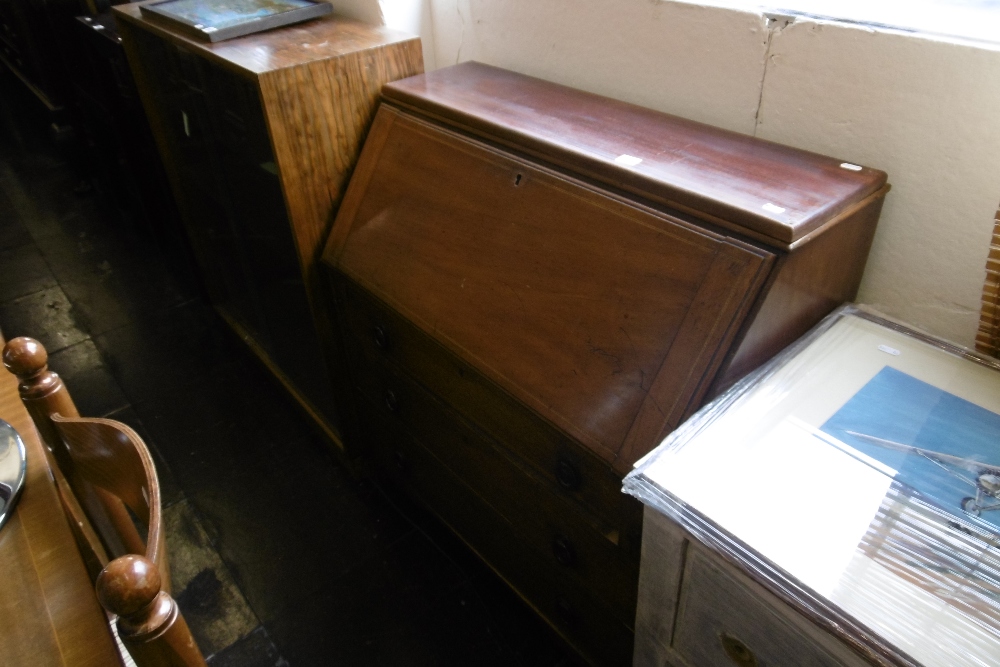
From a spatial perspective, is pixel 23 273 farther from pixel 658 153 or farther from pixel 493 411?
pixel 658 153

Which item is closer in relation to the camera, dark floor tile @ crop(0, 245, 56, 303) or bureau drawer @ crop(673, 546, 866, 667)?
bureau drawer @ crop(673, 546, 866, 667)

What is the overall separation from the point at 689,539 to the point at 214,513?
1.55 meters

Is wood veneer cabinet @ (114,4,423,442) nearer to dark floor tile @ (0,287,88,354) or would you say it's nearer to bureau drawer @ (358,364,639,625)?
bureau drawer @ (358,364,639,625)

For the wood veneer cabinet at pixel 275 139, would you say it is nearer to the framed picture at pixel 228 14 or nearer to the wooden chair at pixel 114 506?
the framed picture at pixel 228 14

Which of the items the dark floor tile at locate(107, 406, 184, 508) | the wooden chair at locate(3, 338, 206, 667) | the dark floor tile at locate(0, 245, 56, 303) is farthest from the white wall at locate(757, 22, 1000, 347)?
the dark floor tile at locate(0, 245, 56, 303)

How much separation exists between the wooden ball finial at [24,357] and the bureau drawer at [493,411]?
608 mm

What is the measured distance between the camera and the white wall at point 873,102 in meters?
0.96

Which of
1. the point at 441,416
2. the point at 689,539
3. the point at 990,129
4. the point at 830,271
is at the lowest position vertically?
the point at 441,416

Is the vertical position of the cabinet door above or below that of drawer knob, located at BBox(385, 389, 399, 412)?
above

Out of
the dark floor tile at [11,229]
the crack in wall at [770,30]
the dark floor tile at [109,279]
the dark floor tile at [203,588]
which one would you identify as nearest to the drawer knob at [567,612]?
the dark floor tile at [203,588]

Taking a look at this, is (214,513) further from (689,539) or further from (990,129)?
(990,129)

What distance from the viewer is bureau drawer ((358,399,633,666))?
49.3 inches

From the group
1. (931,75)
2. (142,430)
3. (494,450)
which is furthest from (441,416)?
(142,430)

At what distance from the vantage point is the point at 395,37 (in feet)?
4.96
